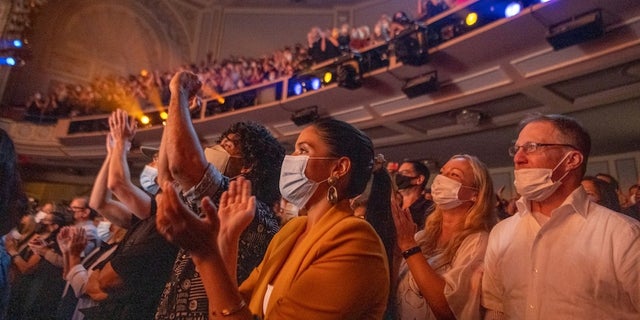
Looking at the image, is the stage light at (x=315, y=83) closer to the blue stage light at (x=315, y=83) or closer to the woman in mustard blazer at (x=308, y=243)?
the blue stage light at (x=315, y=83)

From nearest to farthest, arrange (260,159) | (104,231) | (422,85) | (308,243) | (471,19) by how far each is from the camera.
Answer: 1. (308,243)
2. (260,159)
3. (104,231)
4. (471,19)
5. (422,85)

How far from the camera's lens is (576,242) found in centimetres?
142

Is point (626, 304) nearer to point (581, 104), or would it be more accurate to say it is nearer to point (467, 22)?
point (467, 22)

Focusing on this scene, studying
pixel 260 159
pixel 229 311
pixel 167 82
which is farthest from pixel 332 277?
pixel 167 82

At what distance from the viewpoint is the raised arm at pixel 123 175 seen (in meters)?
2.27

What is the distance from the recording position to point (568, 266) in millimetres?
1396

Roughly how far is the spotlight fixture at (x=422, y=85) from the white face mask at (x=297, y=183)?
4.32m

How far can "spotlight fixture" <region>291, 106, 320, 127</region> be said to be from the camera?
6.86 meters

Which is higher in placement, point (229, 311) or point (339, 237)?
point (339, 237)

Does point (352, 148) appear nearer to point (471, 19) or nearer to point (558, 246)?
point (558, 246)

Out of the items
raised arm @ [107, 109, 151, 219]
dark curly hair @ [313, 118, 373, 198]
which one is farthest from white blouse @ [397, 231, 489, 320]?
raised arm @ [107, 109, 151, 219]

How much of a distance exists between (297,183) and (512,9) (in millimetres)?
4116

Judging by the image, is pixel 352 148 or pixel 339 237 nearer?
pixel 339 237

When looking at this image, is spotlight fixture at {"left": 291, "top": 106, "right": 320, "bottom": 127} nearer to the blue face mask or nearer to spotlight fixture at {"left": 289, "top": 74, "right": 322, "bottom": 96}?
spotlight fixture at {"left": 289, "top": 74, "right": 322, "bottom": 96}
